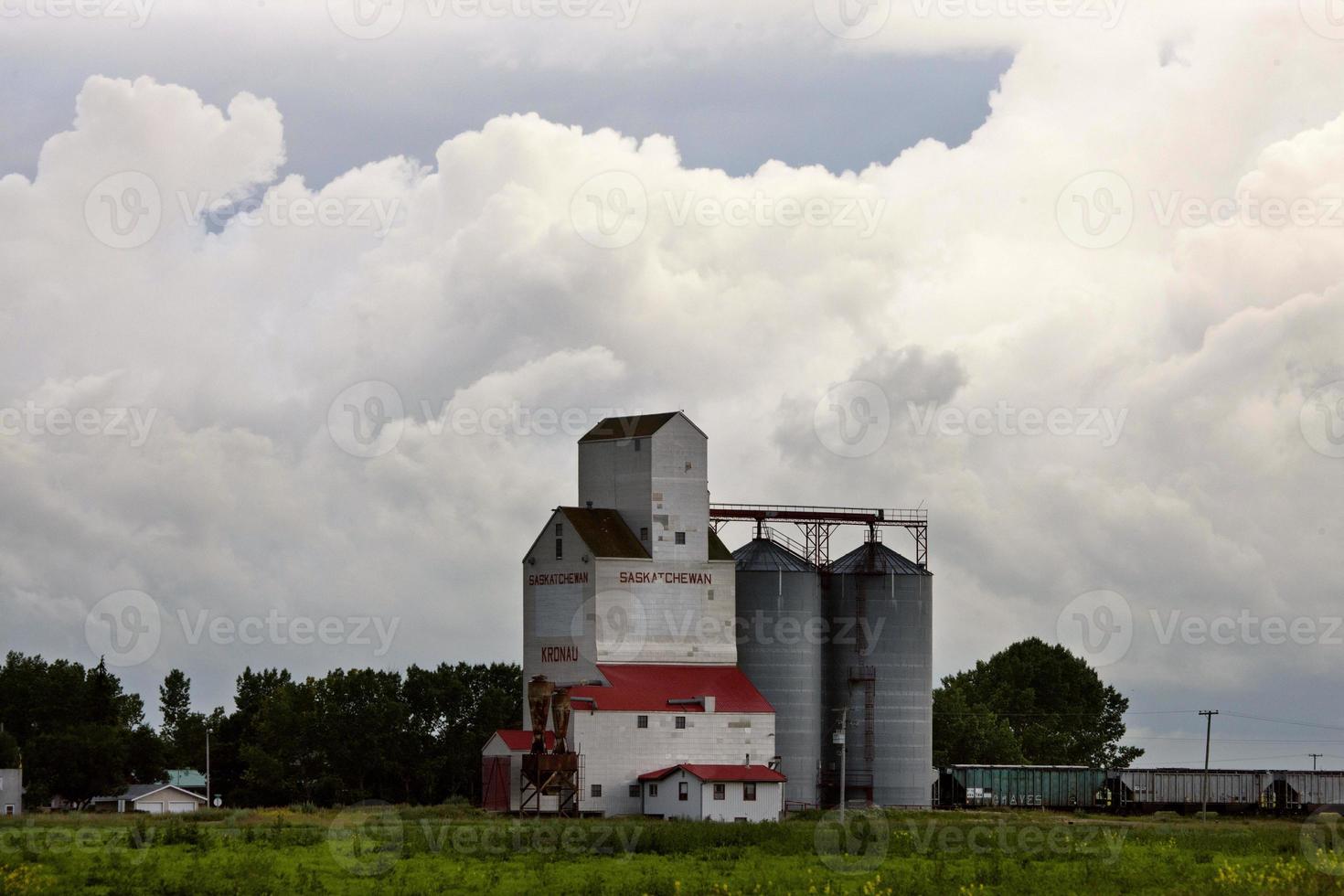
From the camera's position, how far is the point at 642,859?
59.7m

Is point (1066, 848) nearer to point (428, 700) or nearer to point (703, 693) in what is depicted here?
point (703, 693)

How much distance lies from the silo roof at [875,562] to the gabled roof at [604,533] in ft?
45.8

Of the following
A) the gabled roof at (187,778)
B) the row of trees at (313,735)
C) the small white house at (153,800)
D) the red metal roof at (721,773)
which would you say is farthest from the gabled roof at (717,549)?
the gabled roof at (187,778)

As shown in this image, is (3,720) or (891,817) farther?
(3,720)

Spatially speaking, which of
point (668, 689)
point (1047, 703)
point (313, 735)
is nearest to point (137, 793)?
point (313, 735)

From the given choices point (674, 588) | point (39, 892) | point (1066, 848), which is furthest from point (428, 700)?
point (39, 892)

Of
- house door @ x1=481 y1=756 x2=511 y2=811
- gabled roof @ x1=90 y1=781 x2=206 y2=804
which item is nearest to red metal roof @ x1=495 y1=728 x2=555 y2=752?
house door @ x1=481 y1=756 x2=511 y2=811

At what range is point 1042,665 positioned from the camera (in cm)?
18162

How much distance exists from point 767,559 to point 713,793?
17485 mm

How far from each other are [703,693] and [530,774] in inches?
452

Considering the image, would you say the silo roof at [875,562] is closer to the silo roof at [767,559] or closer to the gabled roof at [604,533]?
the silo roof at [767,559]

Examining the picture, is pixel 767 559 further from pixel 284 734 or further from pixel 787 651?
Result: pixel 284 734

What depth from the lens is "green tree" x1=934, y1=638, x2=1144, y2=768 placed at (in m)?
170

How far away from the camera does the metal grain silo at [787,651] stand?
329 ft
